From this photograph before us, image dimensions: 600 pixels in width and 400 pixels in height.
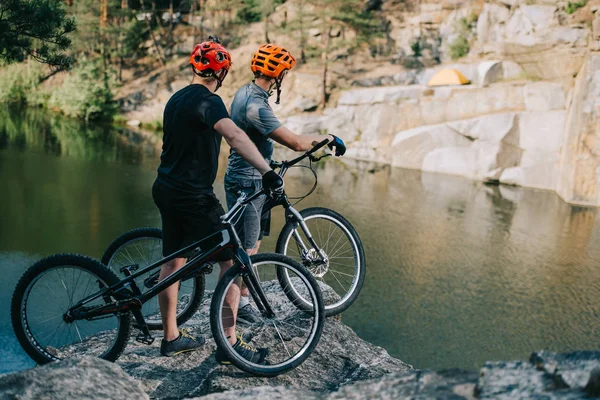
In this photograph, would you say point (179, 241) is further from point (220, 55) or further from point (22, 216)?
point (22, 216)

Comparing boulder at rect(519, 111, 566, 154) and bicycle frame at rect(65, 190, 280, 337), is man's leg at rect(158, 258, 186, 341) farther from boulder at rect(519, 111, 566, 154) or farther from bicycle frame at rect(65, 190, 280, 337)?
boulder at rect(519, 111, 566, 154)

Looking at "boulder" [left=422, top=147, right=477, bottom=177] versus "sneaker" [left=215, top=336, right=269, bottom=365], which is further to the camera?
"boulder" [left=422, top=147, right=477, bottom=177]

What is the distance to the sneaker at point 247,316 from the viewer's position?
11.9ft

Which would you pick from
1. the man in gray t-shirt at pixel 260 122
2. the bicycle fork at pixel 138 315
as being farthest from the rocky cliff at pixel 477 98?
the bicycle fork at pixel 138 315

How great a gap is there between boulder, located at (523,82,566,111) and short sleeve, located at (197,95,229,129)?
18.6 m

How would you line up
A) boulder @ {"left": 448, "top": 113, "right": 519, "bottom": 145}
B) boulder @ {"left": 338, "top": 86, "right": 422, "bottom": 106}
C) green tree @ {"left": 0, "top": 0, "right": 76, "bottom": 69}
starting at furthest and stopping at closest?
boulder @ {"left": 338, "top": 86, "right": 422, "bottom": 106} < boulder @ {"left": 448, "top": 113, "right": 519, "bottom": 145} < green tree @ {"left": 0, "top": 0, "right": 76, "bottom": 69}

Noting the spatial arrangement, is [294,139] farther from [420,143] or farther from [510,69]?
[510,69]

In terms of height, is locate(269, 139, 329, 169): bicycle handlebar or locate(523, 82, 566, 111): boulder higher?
locate(523, 82, 566, 111): boulder

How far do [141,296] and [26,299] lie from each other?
1.98 feet

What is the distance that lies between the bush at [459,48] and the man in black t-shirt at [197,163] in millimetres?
27762

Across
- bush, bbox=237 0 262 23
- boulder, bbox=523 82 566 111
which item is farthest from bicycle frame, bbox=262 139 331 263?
bush, bbox=237 0 262 23

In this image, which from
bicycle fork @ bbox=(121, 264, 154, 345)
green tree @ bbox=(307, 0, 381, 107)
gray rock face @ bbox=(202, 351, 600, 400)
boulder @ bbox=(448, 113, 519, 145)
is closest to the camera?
gray rock face @ bbox=(202, 351, 600, 400)

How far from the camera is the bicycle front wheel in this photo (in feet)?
10.2

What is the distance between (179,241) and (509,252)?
10321 mm
